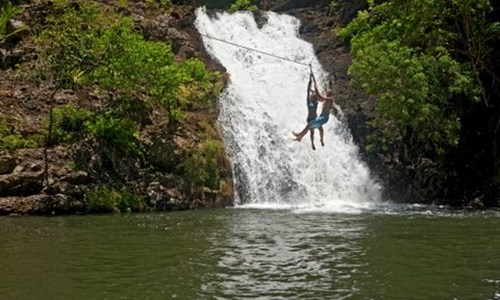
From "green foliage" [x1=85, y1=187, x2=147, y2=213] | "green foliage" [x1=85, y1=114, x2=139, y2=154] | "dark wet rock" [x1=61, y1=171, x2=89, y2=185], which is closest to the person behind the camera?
"green foliage" [x1=85, y1=187, x2=147, y2=213]

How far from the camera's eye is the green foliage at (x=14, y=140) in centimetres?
2073

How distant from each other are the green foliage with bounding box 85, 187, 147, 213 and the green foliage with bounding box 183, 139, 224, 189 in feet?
7.45

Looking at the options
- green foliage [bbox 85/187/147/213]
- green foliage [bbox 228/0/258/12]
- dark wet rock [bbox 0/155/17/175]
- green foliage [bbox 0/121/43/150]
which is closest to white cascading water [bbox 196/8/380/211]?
green foliage [bbox 85/187/147/213]

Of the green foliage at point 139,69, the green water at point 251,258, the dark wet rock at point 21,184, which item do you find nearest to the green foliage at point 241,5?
the green foliage at point 139,69

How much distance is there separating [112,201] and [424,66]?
12642 millimetres

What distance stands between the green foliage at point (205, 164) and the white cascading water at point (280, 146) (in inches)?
51.3

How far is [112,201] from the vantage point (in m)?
20.6

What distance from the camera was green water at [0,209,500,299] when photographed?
9.17 metres

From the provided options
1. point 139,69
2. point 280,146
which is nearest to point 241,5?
point 280,146

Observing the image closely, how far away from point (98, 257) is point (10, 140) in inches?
425

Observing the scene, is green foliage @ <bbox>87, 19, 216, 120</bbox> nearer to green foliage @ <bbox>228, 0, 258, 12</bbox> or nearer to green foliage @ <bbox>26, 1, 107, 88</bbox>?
green foliage @ <bbox>26, 1, 107, 88</bbox>

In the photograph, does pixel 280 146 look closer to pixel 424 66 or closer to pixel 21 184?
pixel 424 66

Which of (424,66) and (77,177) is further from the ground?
(424,66)

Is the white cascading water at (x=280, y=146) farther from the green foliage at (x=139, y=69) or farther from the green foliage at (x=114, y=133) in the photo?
the green foliage at (x=114, y=133)
